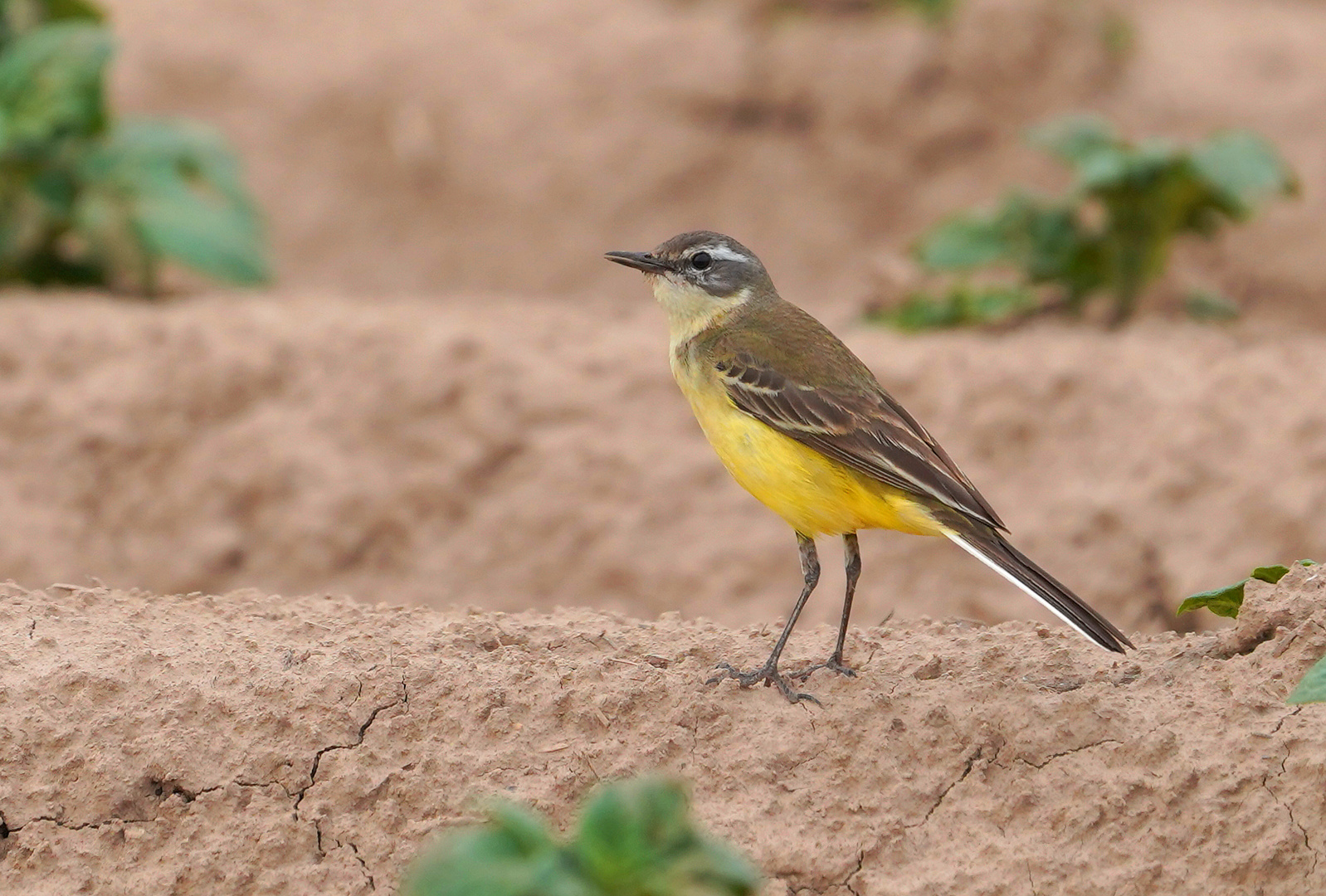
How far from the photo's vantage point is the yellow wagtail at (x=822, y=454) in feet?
17.2

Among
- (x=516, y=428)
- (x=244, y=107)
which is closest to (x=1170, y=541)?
(x=516, y=428)

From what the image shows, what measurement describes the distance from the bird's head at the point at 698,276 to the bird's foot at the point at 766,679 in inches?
62.3

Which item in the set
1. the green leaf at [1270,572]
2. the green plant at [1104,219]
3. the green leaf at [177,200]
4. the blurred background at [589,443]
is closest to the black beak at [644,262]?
the green leaf at [1270,572]

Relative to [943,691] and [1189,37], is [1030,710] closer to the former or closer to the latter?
[943,691]

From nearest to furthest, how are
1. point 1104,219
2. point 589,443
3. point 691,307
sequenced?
point 691,307 < point 589,443 < point 1104,219

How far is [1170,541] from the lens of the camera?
381 inches

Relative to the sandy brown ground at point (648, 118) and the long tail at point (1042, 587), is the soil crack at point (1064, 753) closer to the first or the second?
the long tail at point (1042, 587)

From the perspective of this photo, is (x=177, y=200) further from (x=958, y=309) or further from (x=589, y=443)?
(x=958, y=309)

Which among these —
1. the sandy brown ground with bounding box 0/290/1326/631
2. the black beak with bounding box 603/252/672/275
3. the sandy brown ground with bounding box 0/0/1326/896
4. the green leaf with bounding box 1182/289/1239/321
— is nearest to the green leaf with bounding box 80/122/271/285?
the sandy brown ground with bounding box 0/0/1326/896

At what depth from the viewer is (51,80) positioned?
11312 mm

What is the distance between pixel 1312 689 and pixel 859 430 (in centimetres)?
184

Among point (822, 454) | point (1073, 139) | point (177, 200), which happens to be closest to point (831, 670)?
point (822, 454)

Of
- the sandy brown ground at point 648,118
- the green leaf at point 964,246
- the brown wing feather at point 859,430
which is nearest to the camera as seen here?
the brown wing feather at point 859,430

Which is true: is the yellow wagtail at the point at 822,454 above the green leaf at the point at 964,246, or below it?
above
